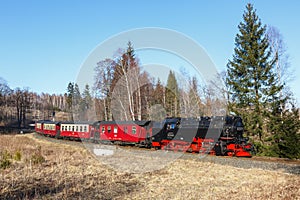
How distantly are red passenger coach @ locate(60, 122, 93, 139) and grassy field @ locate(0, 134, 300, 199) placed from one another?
604 inches

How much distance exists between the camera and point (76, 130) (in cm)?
3127

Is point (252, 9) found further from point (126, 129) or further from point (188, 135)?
point (126, 129)

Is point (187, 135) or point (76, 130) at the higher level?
point (187, 135)

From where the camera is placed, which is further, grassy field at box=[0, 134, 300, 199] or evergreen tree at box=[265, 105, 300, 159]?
evergreen tree at box=[265, 105, 300, 159]

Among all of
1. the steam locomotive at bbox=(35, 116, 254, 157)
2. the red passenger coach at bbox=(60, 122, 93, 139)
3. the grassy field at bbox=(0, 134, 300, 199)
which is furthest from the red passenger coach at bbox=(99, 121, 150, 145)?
the grassy field at bbox=(0, 134, 300, 199)

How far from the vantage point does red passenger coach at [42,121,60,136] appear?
3584 cm

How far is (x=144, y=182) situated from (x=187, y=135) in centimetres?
860

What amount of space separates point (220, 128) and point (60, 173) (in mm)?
10714

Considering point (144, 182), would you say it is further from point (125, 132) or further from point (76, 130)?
point (76, 130)

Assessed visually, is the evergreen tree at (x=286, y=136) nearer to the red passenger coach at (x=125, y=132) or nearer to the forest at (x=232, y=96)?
the forest at (x=232, y=96)

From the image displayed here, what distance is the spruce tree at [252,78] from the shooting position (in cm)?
2172

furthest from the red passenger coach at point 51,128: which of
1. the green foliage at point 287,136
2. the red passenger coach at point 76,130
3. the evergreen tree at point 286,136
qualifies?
the green foliage at point 287,136

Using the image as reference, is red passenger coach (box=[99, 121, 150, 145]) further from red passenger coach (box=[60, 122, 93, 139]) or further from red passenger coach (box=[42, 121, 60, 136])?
red passenger coach (box=[42, 121, 60, 136])

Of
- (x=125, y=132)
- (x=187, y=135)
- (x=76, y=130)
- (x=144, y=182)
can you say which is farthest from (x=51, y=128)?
(x=144, y=182)
